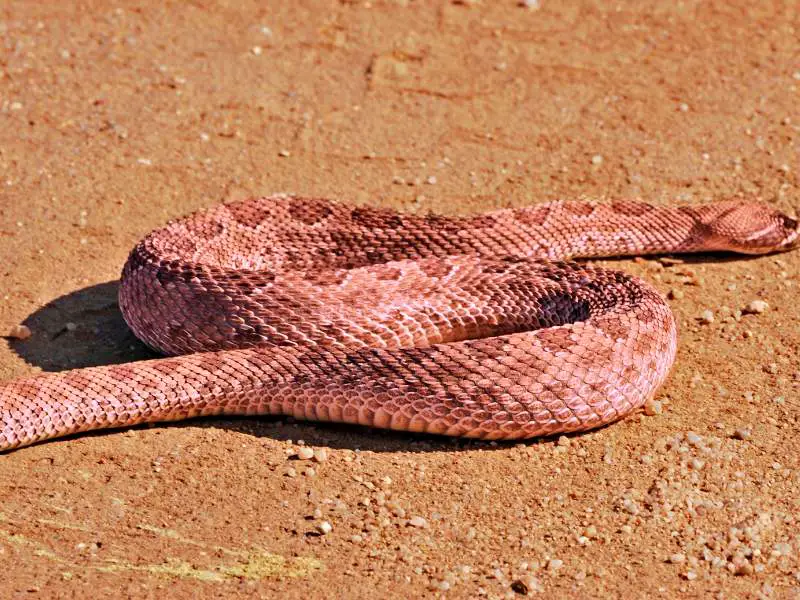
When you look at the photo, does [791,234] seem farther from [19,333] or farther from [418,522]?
[19,333]

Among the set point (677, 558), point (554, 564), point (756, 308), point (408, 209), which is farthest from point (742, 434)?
point (408, 209)

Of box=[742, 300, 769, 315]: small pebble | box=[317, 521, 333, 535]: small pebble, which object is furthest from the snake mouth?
box=[317, 521, 333, 535]: small pebble

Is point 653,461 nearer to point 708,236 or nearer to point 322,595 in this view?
point 322,595

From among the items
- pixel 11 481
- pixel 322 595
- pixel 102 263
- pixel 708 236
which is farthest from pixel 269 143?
pixel 322 595

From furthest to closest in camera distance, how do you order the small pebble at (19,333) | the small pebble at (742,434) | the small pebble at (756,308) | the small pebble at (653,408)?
the small pebble at (756,308), the small pebble at (19,333), the small pebble at (653,408), the small pebble at (742,434)

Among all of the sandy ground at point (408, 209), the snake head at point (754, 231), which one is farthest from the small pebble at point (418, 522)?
the snake head at point (754, 231)

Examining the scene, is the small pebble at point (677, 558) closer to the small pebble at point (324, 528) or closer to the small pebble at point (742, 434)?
the small pebble at point (742, 434)

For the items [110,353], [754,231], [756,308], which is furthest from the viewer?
[754,231]
